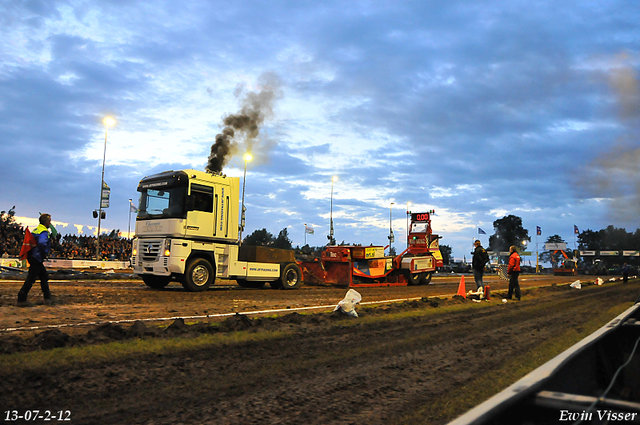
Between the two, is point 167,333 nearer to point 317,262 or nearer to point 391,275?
point 317,262

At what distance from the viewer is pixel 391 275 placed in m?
23.5

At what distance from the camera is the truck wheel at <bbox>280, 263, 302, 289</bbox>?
17.0 m

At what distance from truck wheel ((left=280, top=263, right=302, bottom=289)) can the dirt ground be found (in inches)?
279

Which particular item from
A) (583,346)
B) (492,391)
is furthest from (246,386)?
(583,346)

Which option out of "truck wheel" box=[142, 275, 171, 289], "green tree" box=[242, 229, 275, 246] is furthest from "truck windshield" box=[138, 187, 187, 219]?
"green tree" box=[242, 229, 275, 246]

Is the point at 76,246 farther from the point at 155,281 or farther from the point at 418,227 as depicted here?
the point at 418,227

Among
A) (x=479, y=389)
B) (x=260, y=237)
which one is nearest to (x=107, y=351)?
(x=479, y=389)

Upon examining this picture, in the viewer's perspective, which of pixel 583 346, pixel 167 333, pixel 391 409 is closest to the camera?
pixel 583 346

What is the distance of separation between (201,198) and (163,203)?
121cm

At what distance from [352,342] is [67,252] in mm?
31871

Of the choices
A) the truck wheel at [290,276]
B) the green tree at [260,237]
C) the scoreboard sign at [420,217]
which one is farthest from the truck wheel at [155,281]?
the green tree at [260,237]

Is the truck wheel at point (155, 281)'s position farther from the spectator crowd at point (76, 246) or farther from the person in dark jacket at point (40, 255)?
the spectator crowd at point (76, 246)

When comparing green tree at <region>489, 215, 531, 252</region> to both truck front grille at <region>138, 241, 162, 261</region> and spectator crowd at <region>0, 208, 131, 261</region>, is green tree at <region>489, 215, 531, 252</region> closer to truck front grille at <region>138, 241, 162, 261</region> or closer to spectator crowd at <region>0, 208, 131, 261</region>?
spectator crowd at <region>0, 208, 131, 261</region>

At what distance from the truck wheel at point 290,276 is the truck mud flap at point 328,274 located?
9.86 feet
